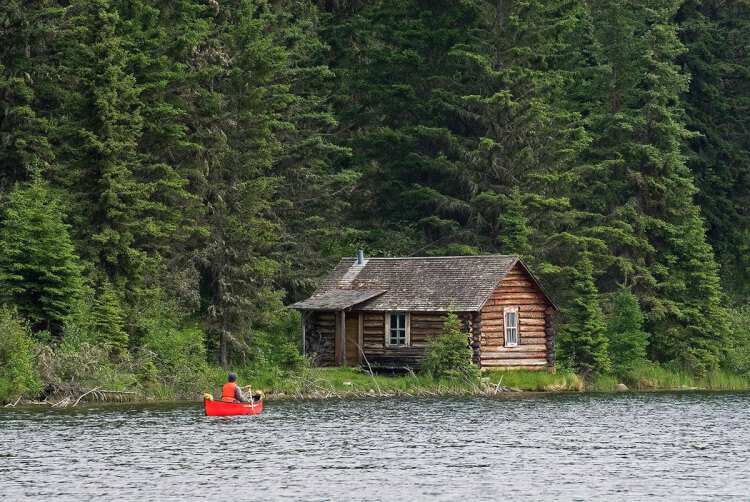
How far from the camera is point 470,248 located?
217 ft

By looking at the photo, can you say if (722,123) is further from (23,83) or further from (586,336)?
(23,83)

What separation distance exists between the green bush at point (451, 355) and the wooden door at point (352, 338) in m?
4.73

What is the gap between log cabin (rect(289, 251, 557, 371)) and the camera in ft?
174

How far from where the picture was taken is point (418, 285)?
54.4 m

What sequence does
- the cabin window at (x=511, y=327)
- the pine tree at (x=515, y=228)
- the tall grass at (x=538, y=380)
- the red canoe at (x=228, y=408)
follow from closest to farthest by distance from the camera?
the red canoe at (x=228, y=408) → the tall grass at (x=538, y=380) → the cabin window at (x=511, y=327) → the pine tree at (x=515, y=228)

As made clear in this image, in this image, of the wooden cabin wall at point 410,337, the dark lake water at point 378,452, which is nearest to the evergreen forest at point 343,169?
the wooden cabin wall at point 410,337

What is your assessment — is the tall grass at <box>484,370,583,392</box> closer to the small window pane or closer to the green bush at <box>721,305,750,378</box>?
the small window pane

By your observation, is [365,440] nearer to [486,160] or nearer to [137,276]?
[137,276]

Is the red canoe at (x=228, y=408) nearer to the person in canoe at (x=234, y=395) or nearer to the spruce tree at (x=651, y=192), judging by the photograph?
the person in canoe at (x=234, y=395)

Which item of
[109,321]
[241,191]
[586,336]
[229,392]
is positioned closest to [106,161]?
[109,321]

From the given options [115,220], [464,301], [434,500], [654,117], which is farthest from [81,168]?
[654,117]

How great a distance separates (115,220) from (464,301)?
14738mm

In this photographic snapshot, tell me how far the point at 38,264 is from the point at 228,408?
9.55 m

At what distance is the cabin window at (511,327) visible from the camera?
179ft
